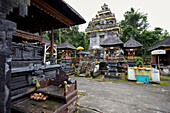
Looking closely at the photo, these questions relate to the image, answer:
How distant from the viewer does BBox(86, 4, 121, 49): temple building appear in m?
19.9

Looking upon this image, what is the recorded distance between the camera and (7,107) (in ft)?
5.55

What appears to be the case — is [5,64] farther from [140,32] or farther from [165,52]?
[140,32]

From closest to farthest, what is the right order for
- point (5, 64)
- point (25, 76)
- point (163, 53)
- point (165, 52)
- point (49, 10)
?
point (5, 64) < point (25, 76) < point (49, 10) < point (163, 53) < point (165, 52)

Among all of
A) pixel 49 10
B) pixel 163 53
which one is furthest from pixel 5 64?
pixel 163 53

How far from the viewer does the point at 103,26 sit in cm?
2048

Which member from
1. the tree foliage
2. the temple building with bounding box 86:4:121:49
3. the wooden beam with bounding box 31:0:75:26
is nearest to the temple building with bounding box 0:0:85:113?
the wooden beam with bounding box 31:0:75:26

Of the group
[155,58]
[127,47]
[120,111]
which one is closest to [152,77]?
[127,47]

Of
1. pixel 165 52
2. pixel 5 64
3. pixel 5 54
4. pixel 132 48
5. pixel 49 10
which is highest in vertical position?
pixel 49 10

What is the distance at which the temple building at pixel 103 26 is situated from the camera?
65.3 feet

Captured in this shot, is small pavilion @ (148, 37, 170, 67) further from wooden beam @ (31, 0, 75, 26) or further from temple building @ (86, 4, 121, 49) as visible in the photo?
wooden beam @ (31, 0, 75, 26)

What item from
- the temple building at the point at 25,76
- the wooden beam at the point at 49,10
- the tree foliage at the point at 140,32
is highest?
the tree foliage at the point at 140,32

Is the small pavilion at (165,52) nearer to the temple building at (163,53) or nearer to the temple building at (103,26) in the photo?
the temple building at (163,53)

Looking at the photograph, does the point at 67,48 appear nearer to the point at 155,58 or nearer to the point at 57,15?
the point at 57,15

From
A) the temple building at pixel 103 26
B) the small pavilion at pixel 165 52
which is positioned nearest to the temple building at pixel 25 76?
the small pavilion at pixel 165 52
